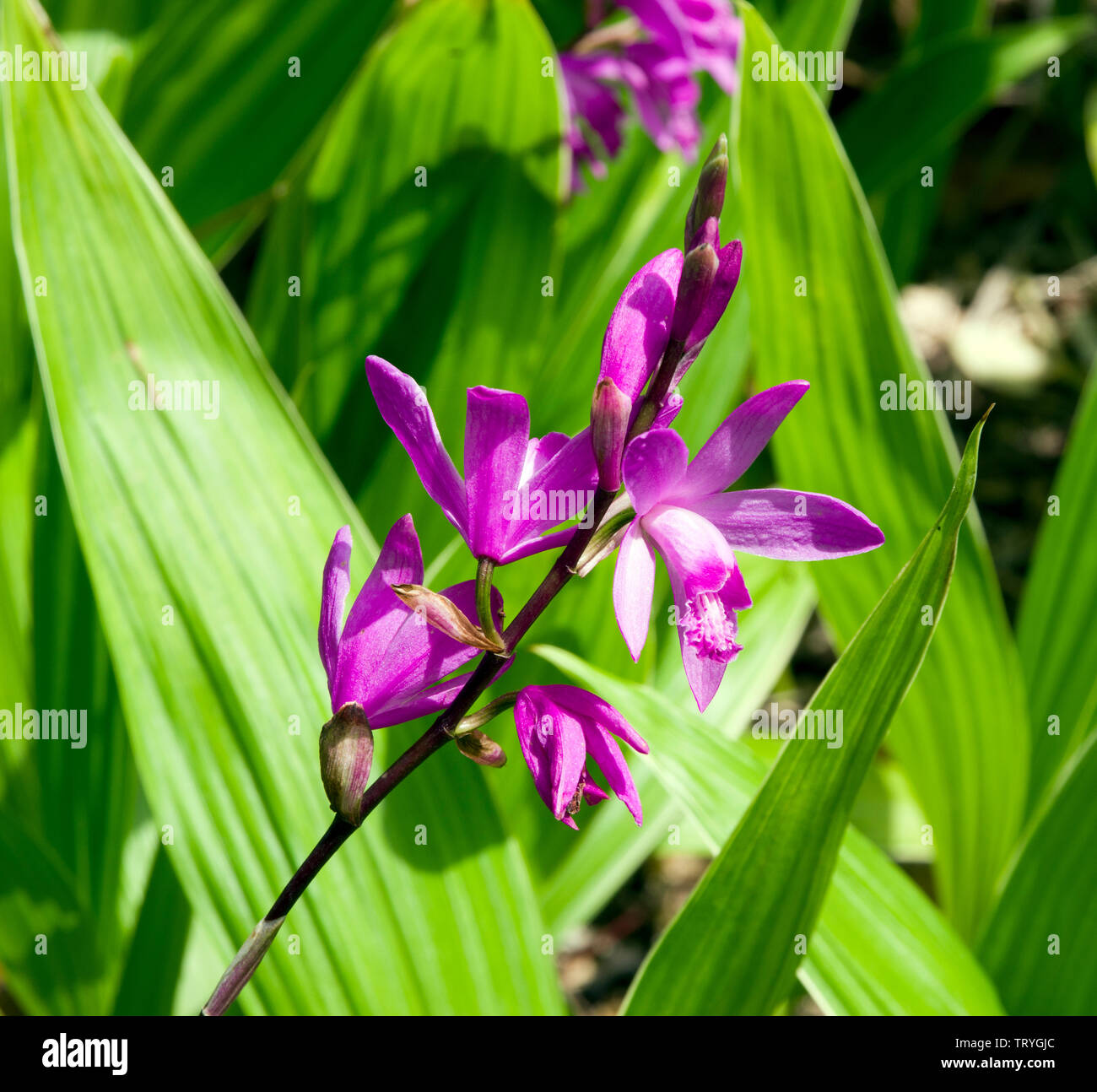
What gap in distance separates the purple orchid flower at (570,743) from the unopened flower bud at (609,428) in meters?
0.10

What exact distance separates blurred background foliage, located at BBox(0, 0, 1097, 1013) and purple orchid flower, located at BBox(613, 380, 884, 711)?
0.23 metres

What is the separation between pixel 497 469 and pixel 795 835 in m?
0.35

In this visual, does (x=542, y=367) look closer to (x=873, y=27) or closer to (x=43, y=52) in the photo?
(x=43, y=52)

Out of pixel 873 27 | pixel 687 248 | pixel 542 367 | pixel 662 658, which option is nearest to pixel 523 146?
pixel 542 367

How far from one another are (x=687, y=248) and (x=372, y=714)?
24cm

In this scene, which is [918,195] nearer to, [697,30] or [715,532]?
[697,30]

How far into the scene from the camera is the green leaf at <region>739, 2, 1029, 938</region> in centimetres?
88

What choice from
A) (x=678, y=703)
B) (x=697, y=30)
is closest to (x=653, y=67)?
(x=697, y=30)

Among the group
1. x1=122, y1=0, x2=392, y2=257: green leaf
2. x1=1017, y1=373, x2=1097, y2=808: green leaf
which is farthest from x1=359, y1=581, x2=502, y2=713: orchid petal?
x1=1017, y1=373, x2=1097, y2=808: green leaf

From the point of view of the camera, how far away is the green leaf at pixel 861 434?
88 centimetres

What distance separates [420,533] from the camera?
2.99 feet

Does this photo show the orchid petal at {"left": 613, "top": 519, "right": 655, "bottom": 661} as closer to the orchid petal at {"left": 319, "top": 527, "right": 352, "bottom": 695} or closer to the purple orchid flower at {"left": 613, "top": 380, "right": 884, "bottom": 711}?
the purple orchid flower at {"left": 613, "top": 380, "right": 884, "bottom": 711}

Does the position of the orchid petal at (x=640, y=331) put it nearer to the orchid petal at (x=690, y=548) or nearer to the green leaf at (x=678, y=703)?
the orchid petal at (x=690, y=548)

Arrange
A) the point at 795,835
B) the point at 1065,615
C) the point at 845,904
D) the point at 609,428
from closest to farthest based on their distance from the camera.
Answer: the point at 609,428 → the point at 795,835 → the point at 845,904 → the point at 1065,615
